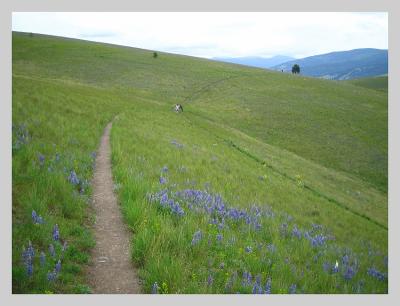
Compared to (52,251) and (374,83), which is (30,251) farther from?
(374,83)

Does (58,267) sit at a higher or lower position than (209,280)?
higher

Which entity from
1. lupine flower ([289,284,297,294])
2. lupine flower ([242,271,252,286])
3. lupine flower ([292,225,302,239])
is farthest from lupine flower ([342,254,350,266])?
lupine flower ([242,271,252,286])

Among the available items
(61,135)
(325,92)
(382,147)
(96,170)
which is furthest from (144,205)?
(325,92)

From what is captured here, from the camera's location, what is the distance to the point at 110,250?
270 inches

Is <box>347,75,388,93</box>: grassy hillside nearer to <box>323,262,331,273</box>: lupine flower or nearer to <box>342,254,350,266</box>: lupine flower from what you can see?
<box>342,254,350,266</box>: lupine flower

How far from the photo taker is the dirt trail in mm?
5961

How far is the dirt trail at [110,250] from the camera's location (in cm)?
596

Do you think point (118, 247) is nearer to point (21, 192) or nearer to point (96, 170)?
point (21, 192)

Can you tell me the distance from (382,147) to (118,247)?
142 ft

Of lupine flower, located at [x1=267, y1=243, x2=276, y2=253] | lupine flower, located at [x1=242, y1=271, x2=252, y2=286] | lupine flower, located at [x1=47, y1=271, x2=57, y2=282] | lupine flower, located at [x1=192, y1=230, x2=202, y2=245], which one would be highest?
lupine flower, located at [x1=192, y1=230, x2=202, y2=245]

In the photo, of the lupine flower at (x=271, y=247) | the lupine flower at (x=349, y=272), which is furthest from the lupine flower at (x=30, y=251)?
the lupine flower at (x=349, y=272)

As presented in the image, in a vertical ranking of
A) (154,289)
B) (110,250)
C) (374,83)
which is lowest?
(154,289)

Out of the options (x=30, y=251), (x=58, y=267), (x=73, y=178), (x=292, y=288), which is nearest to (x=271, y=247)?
(x=292, y=288)

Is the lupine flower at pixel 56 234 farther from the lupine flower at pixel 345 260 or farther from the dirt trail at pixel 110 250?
the lupine flower at pixel 345 260
